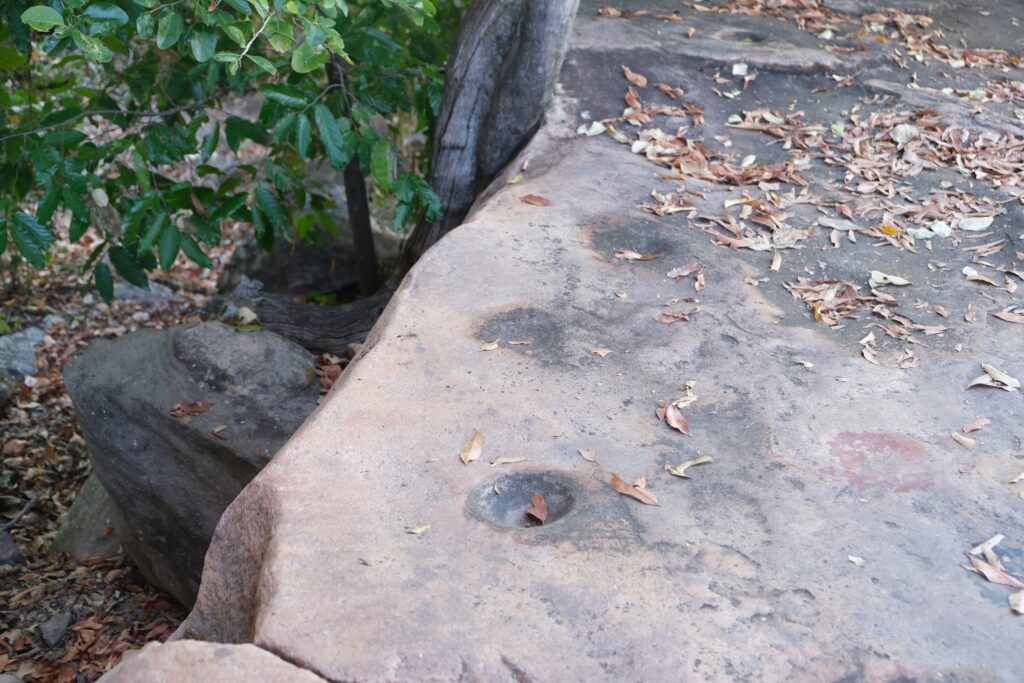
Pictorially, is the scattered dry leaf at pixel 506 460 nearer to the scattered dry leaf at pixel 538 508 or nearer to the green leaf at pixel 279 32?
the scattered dry leaf at pixel 538 508

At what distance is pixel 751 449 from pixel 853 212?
5.08ft

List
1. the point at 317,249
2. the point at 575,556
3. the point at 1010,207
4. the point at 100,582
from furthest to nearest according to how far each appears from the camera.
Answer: the point at 317,249 → the point at 100,582 → the point at 1010,207 → the point at 575,556

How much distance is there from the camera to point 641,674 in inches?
69.6

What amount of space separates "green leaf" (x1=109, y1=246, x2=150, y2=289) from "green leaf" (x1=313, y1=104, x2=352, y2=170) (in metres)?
0.94

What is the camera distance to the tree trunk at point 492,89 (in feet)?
13.9

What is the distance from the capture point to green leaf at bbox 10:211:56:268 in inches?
141

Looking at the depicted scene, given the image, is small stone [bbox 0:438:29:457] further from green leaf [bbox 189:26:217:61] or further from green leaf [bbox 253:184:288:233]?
green leaf [bbox 189:26:217:61]

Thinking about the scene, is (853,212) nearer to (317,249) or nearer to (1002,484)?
(1002,484)

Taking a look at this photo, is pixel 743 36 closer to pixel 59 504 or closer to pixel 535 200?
pixel 535 200

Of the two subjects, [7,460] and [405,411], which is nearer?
[405,411]

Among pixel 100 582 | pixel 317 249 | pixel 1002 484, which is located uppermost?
pixel 1002 484

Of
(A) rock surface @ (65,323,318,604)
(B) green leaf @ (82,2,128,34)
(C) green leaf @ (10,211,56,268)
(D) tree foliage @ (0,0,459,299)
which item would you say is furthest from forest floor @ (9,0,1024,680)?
(C) green leaf @ (10,211,56,268)

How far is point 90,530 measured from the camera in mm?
4258

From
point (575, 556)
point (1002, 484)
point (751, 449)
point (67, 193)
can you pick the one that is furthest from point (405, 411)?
point (67, 193)
